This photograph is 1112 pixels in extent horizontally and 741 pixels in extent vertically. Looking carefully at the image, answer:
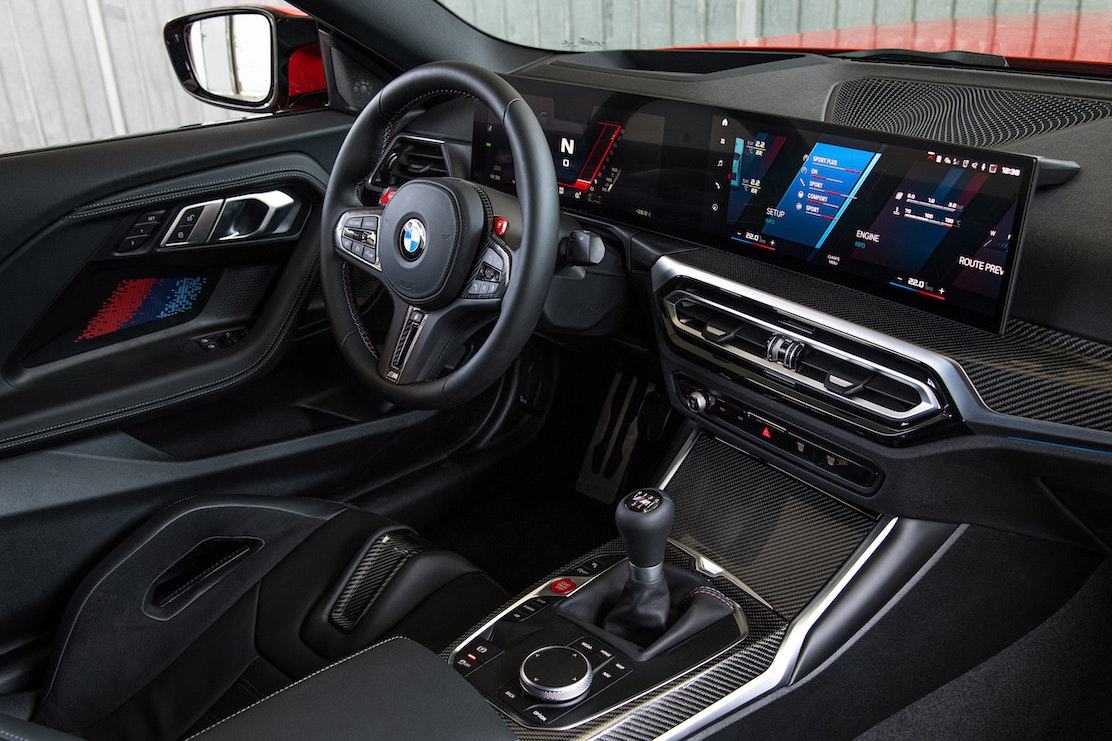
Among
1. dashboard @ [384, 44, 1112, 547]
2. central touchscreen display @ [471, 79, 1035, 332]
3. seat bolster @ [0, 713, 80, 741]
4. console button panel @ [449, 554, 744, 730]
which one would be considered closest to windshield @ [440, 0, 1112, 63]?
dashboard @ [384, 44, 1112, 547]

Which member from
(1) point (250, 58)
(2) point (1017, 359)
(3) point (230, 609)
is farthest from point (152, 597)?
Answer: (2) point (1017, 359)

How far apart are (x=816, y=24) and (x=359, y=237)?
46.0 inches

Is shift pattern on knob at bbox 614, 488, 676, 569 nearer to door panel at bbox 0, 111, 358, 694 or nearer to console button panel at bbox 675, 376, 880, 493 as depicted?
console button panel at bbox 675, 376, 880, 493

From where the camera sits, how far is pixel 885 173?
1.14 m

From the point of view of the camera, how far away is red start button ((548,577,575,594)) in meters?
1.33

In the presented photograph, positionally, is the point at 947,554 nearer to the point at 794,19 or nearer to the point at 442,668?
the point at 442,668

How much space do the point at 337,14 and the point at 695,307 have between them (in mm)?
933

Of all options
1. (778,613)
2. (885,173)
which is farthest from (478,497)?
(885,173)

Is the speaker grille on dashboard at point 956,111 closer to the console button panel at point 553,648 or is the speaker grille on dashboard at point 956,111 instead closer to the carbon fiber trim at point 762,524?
the carbon fiber trim at point 762,524

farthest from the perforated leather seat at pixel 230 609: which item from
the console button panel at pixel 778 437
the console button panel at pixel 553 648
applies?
the console button panel at pixel 778 437

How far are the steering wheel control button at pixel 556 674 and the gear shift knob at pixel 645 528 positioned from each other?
0.14 meters

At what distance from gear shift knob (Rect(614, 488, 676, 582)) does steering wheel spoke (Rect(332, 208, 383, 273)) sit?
53cm

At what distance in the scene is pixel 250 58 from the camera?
6.55 ft

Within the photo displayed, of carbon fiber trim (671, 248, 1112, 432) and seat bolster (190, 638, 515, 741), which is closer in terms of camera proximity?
seat bolster (190, 638, 515, 741)
